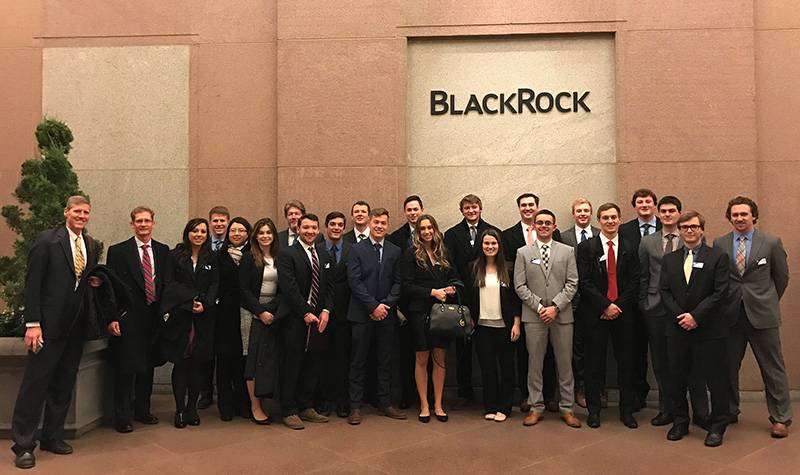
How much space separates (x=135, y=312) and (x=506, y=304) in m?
3.40

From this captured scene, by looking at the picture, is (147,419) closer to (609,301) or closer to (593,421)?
(593,421)

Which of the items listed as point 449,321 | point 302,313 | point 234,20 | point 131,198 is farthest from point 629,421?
point 234,20

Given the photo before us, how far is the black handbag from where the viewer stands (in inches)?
213

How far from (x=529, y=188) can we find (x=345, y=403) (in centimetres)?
327

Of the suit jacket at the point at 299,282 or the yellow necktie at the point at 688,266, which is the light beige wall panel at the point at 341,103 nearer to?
the suit jacket at the point at 299,282

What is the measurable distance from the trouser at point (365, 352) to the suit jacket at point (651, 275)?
237 centimetres

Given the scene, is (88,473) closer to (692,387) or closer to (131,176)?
(131,176)

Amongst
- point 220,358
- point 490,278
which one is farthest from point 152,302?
point 490,278

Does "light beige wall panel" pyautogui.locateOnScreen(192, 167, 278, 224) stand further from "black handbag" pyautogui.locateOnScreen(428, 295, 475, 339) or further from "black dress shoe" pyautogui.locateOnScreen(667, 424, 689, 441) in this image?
"black dress shoe" pyautogui.locateOnScreen(667, 424, 689, 441)

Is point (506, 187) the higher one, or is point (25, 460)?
point (506, 187)

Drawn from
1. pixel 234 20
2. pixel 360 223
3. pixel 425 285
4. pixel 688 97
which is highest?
pixel 234 20

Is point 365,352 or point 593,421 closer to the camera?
point 593,421

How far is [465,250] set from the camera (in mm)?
6109

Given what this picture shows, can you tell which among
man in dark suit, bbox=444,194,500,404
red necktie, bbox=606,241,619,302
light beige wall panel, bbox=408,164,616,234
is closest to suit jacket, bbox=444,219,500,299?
man in dark suit, bbox=444,194,500,404
